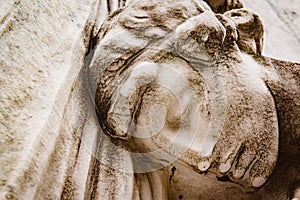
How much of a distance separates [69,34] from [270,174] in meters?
0.53

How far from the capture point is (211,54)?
0.84 m

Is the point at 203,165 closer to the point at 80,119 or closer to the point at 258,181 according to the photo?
the point at 258,181

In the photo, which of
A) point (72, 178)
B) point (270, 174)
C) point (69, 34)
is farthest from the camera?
point (69, 34)

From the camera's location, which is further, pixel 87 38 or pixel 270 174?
pixel 87 38

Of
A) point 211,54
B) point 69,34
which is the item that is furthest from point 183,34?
point 69,34

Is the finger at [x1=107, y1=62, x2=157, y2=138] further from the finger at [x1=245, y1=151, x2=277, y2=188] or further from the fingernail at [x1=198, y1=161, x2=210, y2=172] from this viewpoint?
the finger at [x1=245, y1=151, x2=277, y2=188]

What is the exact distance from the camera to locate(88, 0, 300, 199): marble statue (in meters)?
0.80

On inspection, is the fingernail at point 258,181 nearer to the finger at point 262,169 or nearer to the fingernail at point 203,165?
the finger at point 262,169

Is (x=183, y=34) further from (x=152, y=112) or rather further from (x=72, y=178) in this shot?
(x=72, y=178)

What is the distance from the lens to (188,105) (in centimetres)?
82

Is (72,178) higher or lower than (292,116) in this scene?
higher

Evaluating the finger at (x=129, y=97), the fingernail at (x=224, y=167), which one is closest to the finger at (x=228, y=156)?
the fingernail at (x=224, y=167)

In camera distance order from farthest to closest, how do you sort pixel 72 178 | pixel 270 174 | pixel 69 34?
pixel 69 34 → pixel 270 174 → pixel 72 178

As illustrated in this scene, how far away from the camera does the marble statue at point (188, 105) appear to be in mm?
798
